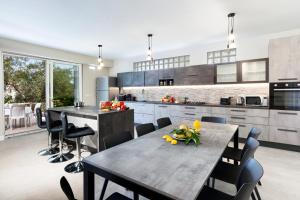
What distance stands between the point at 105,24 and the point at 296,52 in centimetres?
409

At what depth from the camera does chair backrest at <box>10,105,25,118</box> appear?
4812 millimetres

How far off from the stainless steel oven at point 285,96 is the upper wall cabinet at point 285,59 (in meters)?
0.13

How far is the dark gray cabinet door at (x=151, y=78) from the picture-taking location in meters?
5.78

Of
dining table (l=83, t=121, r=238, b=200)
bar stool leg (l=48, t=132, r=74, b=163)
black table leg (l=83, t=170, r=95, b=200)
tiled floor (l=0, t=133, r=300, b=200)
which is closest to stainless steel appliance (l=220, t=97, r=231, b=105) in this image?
tiled floor (l=0, t=133, r=300, b=200)

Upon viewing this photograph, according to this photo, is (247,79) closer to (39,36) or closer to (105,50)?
(105,50)

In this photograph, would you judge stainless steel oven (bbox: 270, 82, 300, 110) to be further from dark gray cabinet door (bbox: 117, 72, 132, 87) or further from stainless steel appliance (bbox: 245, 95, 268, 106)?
dark gray cabinet door (bbox: 117, 72, 132, 87)

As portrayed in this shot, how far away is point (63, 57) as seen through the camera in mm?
5508

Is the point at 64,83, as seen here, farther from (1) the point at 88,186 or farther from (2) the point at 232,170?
(2) the point at 232,170

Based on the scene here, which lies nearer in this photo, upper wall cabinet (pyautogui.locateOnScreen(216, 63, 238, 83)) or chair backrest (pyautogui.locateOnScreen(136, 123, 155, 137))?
chair backrest (pyautogui.locateOnScreen(136, 123, 155, 137))

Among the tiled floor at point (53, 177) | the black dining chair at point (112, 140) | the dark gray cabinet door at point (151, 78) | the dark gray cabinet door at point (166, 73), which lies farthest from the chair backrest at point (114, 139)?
the dark gray cabinet door at point (151, 78)

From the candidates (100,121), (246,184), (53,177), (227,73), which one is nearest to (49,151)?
(53,177)

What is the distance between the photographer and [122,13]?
9.88 feet

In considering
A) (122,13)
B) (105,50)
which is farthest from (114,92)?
(122,13)

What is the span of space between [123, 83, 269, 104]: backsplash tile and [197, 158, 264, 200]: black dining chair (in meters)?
3.61
